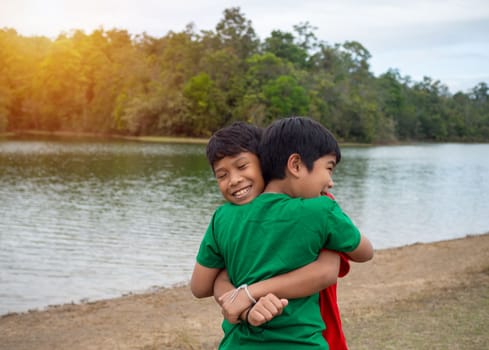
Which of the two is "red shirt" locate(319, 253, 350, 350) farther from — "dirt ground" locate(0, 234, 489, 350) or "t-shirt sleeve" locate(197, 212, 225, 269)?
"dirt ground" locate(0, 234, 489, 350)

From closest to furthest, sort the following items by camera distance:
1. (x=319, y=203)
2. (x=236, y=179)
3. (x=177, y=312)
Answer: (x=319, y=203) < (x=236, y=179) < (x=177, y=312)

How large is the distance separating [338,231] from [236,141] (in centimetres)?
37

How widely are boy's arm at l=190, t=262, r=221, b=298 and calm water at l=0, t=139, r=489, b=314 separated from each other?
561cm

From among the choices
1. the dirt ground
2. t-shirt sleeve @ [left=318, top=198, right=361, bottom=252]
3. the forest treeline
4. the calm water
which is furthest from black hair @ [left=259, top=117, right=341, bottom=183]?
the forest treeline

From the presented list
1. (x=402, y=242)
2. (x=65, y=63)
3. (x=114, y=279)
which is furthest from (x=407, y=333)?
(x=65, y=63)

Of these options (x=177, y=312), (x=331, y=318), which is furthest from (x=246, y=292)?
(x=177, y=312)

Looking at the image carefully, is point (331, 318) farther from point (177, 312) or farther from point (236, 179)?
point (177, 312)

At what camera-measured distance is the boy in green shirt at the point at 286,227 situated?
139 centimetres

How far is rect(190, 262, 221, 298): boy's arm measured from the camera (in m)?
1.57

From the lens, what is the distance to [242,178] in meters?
1.51

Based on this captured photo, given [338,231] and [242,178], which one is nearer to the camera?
[338,231]

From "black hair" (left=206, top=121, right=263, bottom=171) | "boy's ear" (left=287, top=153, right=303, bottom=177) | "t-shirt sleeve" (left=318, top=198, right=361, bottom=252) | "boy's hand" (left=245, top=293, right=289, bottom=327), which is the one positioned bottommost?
"boy's hand" (left=245, top=293, right=289, bottom=327)

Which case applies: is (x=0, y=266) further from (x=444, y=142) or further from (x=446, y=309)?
(x=444, y=142)

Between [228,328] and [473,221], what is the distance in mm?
14056
